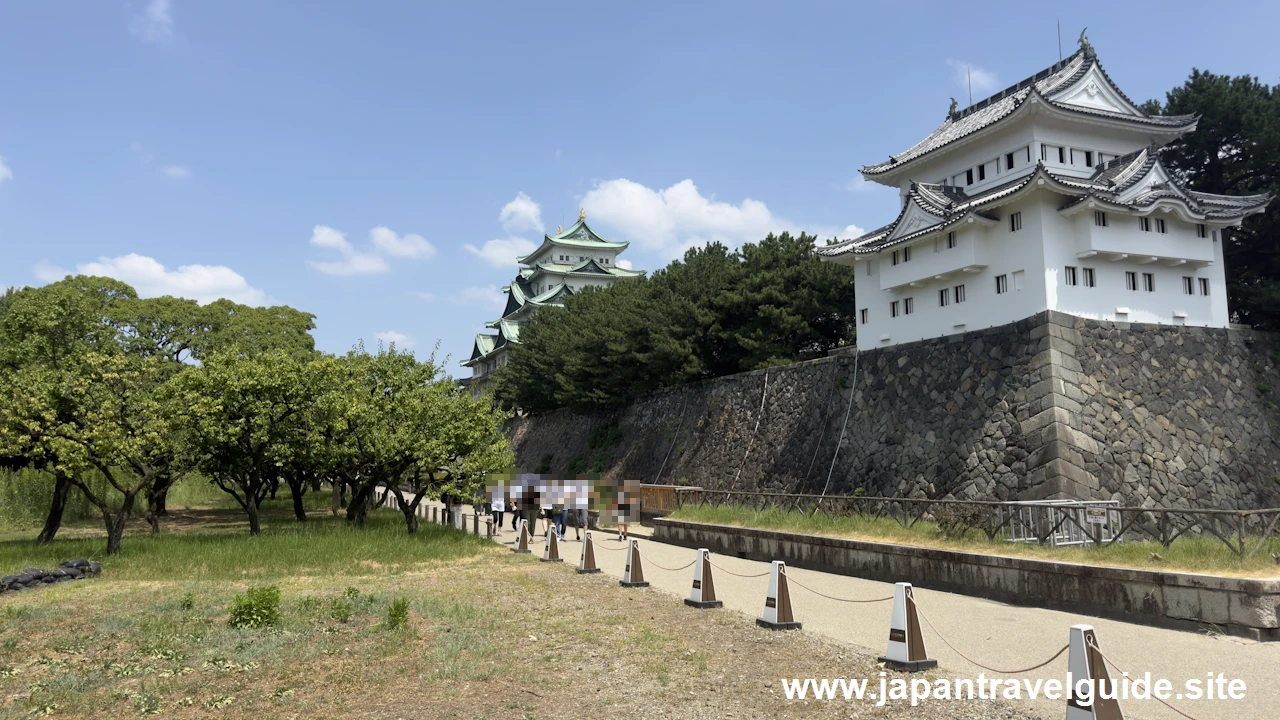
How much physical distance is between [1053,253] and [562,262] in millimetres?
57541

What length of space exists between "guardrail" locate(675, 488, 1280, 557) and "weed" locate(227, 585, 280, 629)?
36.7ft

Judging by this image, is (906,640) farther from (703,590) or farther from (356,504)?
(356,504)

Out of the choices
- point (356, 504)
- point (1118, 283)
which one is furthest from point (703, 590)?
point (1118, 283)

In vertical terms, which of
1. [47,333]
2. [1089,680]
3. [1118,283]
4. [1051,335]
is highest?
[1118,283]

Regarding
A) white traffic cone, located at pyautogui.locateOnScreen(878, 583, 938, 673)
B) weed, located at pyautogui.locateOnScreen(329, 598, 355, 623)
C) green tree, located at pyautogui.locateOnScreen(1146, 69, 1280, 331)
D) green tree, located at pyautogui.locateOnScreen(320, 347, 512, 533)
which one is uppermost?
green tree, located at pyautogui.locateOnScreen(1146, 69, 1280, 331)

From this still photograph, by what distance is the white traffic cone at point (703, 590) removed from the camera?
38.1ft

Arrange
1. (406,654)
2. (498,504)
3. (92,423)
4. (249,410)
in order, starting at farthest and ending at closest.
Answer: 1. (498,504)
2. (249,410)
3. (92,423)
4. (406,654)

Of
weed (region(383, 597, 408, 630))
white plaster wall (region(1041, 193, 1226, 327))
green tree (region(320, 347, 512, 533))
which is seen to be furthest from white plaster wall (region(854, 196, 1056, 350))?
weed (region(383, 597, 408, 630))

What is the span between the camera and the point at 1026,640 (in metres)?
9.65

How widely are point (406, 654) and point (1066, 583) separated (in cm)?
937

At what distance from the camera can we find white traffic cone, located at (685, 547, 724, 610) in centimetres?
1162

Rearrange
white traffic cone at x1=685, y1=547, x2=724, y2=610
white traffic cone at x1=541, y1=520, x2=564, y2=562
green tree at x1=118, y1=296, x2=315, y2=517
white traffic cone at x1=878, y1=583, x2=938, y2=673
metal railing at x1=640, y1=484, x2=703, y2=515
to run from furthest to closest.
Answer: green tree at x1=118, y1=296, x2=315, y2=517 < metal railing at x1=640, y1=484, x2=703, y2=515 < white traffic cone at x1=541, y1=520, x2=564, y2=562 < white traffic cone at x1=685, y1=547, x2=724, y2=610 < white traffic cone at x1=878, y1=583, x2=938, y2=673

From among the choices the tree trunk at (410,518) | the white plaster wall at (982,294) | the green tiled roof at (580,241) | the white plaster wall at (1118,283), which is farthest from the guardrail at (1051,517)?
the green tiled roof at (580,241)

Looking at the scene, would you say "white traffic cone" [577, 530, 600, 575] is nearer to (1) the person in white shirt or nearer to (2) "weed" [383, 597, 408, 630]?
(2) "weed" [383, 597, 408, 630]
